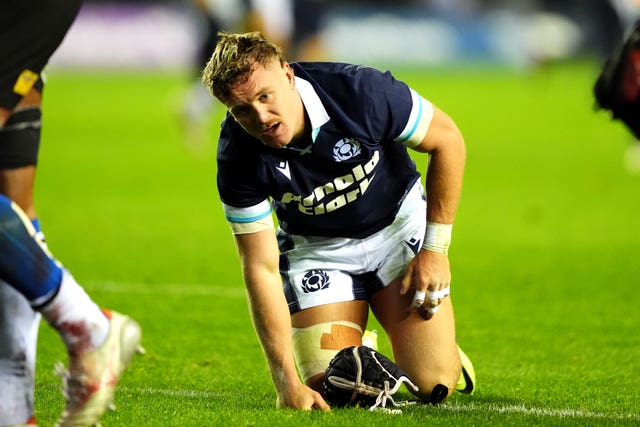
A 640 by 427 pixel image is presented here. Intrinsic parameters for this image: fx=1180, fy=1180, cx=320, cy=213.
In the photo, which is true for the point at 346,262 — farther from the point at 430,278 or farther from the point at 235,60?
the point at 235,60

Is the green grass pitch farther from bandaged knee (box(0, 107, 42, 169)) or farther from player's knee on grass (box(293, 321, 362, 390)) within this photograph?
bandaged knee (box(0, 107, 42, 169))

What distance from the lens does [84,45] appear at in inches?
1221

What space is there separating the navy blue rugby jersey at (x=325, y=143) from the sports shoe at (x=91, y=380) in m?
1.06

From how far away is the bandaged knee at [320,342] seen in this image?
5016 mm

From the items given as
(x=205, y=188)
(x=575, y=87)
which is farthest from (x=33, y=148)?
(x=575, y=87)

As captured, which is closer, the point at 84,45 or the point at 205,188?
the point at 205,188

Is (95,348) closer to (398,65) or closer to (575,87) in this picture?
(575,87)

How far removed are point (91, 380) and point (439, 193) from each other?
176cm

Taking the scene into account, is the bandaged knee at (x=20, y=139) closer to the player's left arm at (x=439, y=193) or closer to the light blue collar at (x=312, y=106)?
the light blue collar at (x=312, y=106)

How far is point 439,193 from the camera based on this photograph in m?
4.76

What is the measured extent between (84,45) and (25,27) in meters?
28.2

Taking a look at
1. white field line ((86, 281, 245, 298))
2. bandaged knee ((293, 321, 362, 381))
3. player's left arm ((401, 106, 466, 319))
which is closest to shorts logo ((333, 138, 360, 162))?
player's left arm ((401, 106, 466, 319))

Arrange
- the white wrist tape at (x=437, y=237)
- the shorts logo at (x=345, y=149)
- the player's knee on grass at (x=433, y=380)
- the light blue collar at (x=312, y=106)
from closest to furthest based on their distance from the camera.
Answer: the light blue collar at (x=312, y=106) → the shorts logo at (x=345, y=149) → the white wrist tape at (x=437, y=237) → the player's knee on grass at (x=433, y=380)

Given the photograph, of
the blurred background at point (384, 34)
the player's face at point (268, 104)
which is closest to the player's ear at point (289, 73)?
the player's face at point (268, 104)
